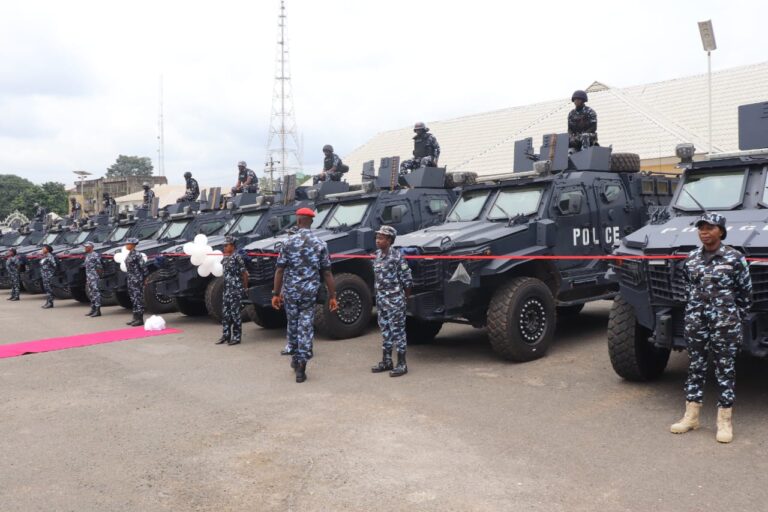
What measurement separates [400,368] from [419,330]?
1.56 m

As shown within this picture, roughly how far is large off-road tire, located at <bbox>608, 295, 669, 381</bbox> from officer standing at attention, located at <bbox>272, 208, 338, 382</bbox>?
260 centimetres

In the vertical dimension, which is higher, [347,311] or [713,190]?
[713,190]

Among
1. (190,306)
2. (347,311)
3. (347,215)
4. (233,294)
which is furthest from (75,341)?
(347,215)

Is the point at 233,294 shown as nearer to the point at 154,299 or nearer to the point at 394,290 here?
the point at 394,290

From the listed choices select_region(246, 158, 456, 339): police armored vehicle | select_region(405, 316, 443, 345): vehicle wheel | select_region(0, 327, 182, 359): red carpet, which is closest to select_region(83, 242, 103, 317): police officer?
select_region(0, 327, 182, 359): red carpet

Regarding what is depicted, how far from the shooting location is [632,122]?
18.7 m

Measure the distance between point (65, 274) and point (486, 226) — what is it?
10.7 metres

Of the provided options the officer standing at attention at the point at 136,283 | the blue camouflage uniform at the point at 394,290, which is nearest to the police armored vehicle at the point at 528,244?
the blue camouflage uniform at the point at 394,290

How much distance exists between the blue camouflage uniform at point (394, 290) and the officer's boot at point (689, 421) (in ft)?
8.87

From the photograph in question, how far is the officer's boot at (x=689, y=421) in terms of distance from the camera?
446 centimetres

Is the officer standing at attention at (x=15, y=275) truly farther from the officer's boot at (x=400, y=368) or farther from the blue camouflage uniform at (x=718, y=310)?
the blue camouflage uniform at (x=718, y=310)

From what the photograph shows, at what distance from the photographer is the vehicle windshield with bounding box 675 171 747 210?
586 centimetres

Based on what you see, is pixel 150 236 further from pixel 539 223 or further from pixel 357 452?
pixel 357 452

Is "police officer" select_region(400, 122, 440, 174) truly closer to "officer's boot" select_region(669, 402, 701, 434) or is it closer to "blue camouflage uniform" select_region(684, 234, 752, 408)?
"blue camouflage uniform" select_region(684, 234, 752, 408)
